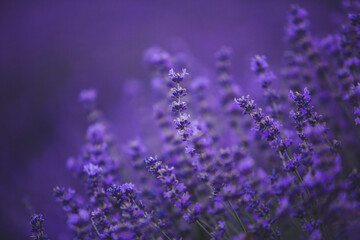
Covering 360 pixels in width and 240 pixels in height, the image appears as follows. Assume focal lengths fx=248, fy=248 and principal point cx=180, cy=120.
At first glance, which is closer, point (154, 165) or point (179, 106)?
point (154, 165)

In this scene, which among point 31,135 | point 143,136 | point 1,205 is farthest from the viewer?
point 31,135

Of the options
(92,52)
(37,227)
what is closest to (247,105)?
(37,227)

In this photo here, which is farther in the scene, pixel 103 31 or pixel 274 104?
pixel 103 31

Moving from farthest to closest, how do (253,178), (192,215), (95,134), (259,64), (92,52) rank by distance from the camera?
(92,52) < (95,134) < (259,64) < (253,178) < (192,215)

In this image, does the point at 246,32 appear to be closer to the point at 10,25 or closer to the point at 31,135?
the point at 31,135

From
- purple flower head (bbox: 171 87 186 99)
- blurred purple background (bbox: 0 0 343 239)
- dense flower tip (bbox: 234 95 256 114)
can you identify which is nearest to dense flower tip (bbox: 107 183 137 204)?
purple flower head (bbox: 171 87 186 99)

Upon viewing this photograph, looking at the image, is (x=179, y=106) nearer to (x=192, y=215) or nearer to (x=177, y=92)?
(x=177, y=92)

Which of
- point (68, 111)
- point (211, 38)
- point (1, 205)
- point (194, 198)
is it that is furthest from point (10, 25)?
point (194, 198)

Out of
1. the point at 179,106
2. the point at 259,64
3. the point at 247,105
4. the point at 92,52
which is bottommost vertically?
the point at 247,105
